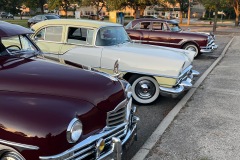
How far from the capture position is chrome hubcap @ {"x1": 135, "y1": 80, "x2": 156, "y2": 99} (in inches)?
243

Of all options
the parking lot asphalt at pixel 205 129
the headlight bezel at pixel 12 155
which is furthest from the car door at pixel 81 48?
the headlight bezel at pixel 12 155

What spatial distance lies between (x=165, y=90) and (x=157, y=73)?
14.9 inches

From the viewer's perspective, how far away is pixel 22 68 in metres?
3.35

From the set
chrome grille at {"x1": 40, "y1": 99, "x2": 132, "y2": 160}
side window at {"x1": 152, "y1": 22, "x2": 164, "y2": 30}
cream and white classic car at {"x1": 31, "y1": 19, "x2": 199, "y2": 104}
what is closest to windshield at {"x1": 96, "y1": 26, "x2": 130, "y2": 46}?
cream and white classic car at {"x1": 31, "y1": 19, "x2": 199, "y2": 104}

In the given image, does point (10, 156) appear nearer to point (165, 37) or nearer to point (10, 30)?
point (10, 30)

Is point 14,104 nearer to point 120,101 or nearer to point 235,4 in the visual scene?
point 120,101

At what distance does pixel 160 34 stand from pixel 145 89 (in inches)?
261

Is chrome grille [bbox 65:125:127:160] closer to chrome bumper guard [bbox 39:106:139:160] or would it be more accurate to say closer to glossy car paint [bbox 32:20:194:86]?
chrome bumper guard [bbox 39:106:139:160]

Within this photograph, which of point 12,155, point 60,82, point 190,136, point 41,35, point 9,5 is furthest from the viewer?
point 9,5

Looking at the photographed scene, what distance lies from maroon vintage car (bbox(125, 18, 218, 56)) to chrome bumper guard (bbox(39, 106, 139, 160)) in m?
9.05

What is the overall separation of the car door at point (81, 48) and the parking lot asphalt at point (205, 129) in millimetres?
2100

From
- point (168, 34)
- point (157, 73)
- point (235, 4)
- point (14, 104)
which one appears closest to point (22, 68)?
point (14, 104)

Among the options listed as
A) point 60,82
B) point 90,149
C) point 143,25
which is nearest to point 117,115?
point 90,149

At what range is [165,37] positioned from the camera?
12.4m
